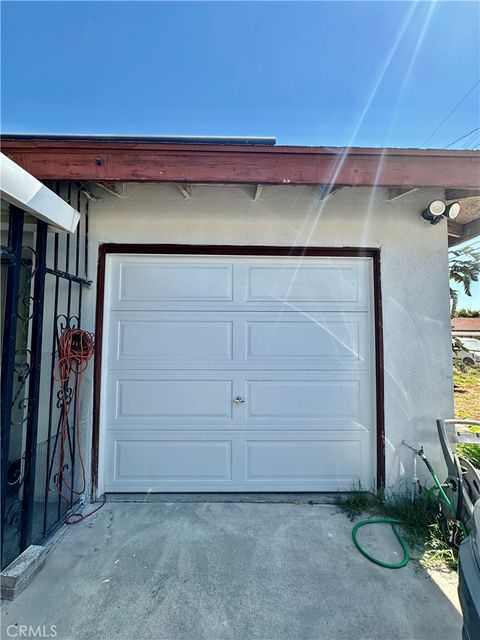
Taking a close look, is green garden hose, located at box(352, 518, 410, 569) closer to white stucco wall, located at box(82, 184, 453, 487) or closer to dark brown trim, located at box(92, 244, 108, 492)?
white stucco wall, located at box(82, 184, 453, 487)

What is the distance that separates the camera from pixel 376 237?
313cm

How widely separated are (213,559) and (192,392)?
54.5 inches

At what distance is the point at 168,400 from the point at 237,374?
2.50ft

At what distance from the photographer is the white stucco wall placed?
303 cm

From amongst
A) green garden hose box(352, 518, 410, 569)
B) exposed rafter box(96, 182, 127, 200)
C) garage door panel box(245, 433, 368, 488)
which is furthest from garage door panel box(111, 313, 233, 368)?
green garden hose box(352, 518, 410, 569)

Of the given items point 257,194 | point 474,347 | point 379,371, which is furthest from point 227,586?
point 474,347

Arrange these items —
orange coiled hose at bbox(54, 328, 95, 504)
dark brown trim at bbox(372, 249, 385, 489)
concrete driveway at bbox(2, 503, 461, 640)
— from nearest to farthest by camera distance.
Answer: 1. concrete driveway at bbox(2, 503, 461, 640)
2. orange coiled hose at bbox(54, 328, 95, 504)
3. dark brown trim at bbox(372, 249, 385, 489)

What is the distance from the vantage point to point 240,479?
3.08 meters

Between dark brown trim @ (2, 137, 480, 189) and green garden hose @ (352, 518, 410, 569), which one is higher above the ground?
dark brown trim @ (2, 137, 480, 189)

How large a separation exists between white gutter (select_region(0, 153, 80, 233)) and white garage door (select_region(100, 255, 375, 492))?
0.85 meters

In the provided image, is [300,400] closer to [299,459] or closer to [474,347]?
[299,459]

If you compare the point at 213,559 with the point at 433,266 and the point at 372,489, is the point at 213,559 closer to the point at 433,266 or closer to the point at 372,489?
the point at 372,489

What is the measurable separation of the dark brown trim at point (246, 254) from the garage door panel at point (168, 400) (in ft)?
0.80

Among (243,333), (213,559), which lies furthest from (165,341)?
(213,559)
